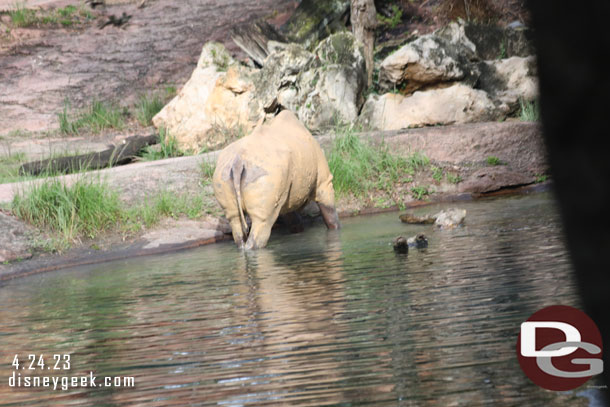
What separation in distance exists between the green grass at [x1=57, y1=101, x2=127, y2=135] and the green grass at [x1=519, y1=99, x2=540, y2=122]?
800 centimetres

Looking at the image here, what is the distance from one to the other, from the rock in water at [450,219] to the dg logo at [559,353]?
420 cm

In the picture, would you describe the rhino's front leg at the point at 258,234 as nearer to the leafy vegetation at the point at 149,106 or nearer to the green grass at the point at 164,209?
the green grass at the point at 164,209

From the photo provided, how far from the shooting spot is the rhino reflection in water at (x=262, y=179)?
275 inches

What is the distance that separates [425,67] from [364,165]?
3.41 m

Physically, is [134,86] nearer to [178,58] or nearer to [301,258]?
[178,58]

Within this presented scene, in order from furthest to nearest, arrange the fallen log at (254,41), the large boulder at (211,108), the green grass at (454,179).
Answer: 1. the fallen log at (254,41)
2. the large boulder at (211,108)
3. the green grass at (454,179)

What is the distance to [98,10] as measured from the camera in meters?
21.2

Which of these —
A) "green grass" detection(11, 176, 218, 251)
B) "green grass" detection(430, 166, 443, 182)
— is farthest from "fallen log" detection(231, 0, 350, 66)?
"green grass" detection(11, 176, 218, 251)

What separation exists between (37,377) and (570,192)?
307 centimetres

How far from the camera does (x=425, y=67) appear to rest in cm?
1273

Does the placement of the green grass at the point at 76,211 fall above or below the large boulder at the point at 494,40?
below

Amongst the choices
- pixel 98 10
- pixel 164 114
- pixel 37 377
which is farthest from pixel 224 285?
pixel 98 10

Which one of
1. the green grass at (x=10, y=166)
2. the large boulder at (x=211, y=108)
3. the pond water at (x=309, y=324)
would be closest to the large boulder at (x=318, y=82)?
the large boulder at (x=211, y=108)

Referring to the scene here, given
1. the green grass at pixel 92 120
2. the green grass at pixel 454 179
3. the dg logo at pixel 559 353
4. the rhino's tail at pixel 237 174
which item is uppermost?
the dg logo at pixel 559 353
